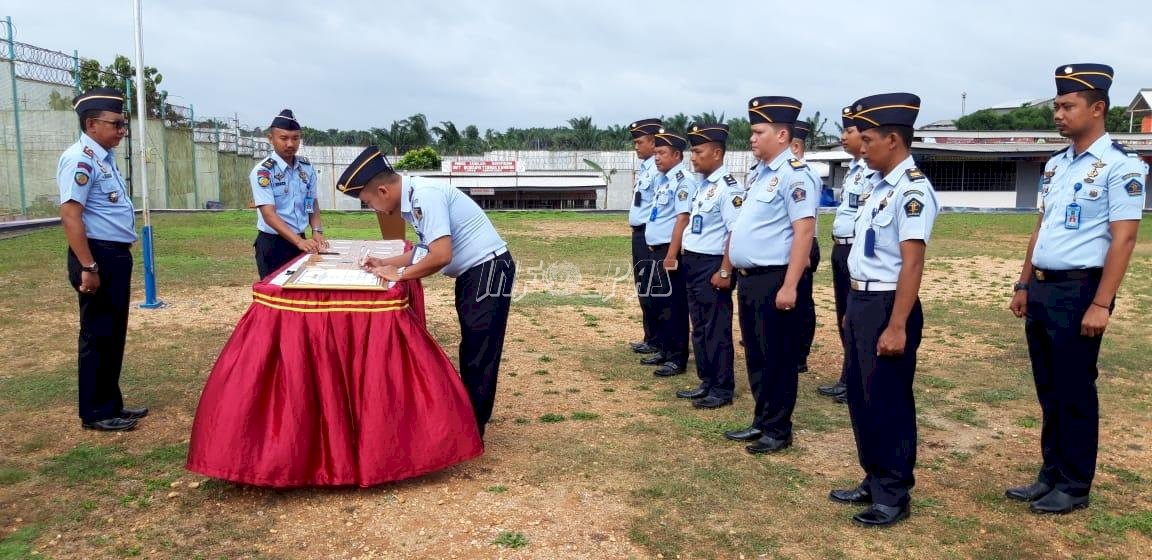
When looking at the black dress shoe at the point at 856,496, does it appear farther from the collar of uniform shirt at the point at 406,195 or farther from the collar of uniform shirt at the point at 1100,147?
the collar of uniform shirt at the point at 406,195

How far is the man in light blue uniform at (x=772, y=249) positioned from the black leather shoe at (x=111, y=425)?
357cm

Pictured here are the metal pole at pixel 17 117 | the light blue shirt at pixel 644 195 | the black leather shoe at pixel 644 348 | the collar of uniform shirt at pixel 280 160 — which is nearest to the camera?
the collar of uniform shirt at pixel 280 160

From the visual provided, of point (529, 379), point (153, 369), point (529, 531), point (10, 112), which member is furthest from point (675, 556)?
point (10, 112)

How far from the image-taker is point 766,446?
14.7 feet

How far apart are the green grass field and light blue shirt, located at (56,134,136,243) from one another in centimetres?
116

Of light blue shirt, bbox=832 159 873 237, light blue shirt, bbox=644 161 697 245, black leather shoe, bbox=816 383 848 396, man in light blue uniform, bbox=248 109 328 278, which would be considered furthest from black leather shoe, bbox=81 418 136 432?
light blue shirt, bbox=832 159 873 237

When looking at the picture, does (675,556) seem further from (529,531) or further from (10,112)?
(10,112)

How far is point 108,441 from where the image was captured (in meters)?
4.57

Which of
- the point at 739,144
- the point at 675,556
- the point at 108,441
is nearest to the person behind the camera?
the point at 675,556

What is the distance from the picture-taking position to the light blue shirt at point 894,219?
129 inches

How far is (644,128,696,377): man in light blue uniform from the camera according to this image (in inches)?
240

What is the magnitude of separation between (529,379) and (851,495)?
2.79m

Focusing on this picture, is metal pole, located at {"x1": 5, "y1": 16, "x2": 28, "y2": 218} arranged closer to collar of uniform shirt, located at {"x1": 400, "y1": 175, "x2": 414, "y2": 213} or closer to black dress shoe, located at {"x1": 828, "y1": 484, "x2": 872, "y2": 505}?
collar of uniform shirt, located at {"x1": 400, "y1": 175, "x2": 414, "y2": 213}

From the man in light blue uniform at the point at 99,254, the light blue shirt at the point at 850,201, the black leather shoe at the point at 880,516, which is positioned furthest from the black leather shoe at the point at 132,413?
the light blue shirt at the point at 850,201
